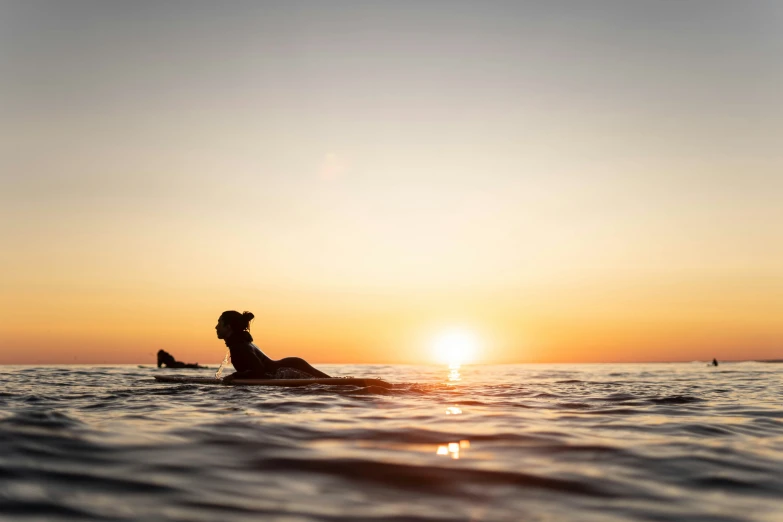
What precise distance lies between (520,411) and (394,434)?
12.1 feet

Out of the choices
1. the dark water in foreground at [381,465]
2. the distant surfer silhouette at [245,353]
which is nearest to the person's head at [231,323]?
the distant surfer silhouette at [245,353]

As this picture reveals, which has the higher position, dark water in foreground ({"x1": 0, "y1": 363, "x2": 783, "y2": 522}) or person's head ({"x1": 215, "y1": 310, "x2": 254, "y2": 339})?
person's head ({"x1": 215, "y1": 310, "x2": 254, "y2": 339})

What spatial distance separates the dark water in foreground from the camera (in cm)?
425

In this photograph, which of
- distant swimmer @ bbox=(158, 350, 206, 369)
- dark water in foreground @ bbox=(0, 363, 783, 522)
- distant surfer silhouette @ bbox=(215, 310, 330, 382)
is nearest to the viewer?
dark water in foreground @ bbox=(0, 363, 783, 522)

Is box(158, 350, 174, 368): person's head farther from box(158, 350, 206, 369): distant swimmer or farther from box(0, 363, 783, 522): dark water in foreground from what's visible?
box(0, 363, 783, 522): dark water in foreground

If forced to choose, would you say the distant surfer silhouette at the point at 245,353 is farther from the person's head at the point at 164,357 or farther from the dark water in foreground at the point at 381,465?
the person's head at the point at 164,357

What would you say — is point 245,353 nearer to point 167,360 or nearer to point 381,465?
point 381,465

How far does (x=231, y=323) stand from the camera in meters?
17.2

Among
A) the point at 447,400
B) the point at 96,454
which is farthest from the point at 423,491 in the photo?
the point at 447,400

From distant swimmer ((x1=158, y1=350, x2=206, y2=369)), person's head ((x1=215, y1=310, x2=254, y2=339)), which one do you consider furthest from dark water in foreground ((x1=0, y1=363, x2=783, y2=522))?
distant swimmer ((x1=158, y1=350, x2=206, y2=369))

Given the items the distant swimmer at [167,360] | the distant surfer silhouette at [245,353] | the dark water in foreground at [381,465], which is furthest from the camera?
the distant swimmer at [167,360]

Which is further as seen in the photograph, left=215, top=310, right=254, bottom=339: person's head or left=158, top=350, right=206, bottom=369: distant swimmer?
left=158, top=350, right=206, bottom=369: distant swimmer

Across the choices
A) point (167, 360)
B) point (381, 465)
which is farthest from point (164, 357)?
point (381, 465)

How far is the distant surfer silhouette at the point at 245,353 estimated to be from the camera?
17.1 meters
